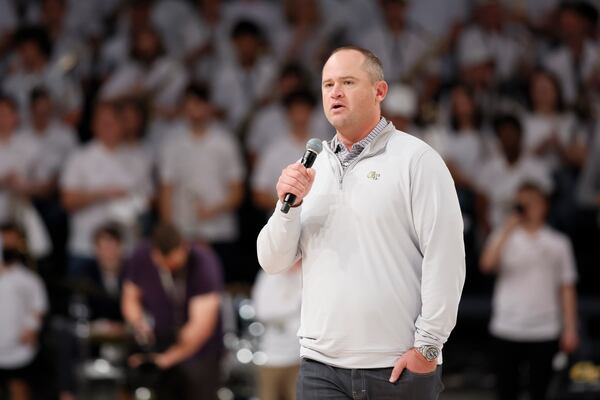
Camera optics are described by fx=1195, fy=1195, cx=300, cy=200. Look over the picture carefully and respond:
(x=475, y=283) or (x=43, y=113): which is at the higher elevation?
(x=43, y=113)

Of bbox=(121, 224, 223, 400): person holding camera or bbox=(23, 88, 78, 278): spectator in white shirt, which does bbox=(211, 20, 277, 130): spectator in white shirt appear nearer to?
bbox=(23, 88, 78, 278): spectator in white shirt

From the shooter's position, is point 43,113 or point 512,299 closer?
point 512,299

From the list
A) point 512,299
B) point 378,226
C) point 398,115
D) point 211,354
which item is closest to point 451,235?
point 378,226

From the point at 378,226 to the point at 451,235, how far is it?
0.83ft

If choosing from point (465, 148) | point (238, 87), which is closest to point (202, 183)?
point (238, 87)

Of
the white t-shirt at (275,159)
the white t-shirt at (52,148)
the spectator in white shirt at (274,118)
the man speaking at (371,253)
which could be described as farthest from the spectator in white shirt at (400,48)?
the man speaking at (371,253)

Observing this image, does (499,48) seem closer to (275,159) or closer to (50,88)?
(275,159)

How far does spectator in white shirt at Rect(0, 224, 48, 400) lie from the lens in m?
8.84

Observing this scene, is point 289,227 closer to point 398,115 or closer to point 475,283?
point 398,115

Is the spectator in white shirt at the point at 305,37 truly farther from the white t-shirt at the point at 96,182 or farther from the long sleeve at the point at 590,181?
the long sleeve at the point at 590,181

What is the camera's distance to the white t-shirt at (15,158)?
9828 millimetres

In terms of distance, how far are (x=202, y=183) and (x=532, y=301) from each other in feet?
9.75

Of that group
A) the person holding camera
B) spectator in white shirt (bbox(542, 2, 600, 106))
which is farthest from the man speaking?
spectator in white shirt (bbox(542, 2, 600, 106))

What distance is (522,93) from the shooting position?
36.1 ft
